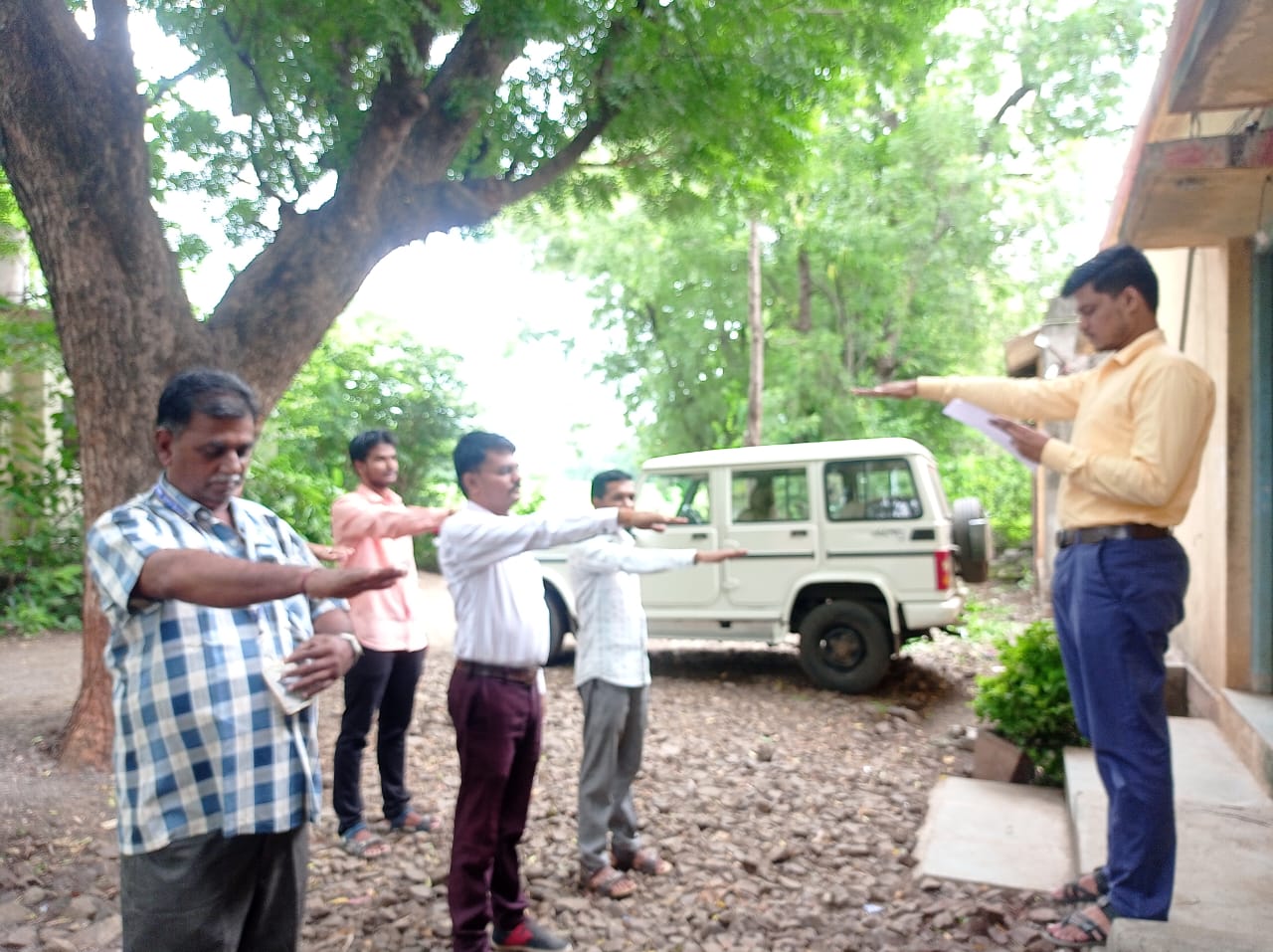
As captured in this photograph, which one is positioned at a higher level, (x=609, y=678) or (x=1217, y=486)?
(x=1217, y=486)

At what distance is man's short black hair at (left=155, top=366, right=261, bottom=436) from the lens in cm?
205

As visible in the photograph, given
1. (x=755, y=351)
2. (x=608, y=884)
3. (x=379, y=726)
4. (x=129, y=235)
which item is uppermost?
(x=755, y=351)

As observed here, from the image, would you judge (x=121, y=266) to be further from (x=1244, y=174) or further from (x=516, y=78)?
(x=1244, y=174)

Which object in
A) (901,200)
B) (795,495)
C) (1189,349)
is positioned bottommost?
(795,495)

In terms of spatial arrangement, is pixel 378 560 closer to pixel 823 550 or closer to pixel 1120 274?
pixel 1120 274

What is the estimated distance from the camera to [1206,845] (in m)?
3.44

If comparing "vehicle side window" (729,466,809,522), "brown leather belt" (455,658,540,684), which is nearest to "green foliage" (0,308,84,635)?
"vehicle side window" (729,466,809,522)

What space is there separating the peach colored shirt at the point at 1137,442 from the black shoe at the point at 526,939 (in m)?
2.20

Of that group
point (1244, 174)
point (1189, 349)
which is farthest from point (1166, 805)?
point (1189, 349)

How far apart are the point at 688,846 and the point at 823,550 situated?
389 centimetres

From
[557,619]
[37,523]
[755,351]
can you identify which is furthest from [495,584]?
[755,351]

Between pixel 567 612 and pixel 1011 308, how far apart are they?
1375cm

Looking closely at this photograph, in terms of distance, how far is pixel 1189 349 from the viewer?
583 centimetres

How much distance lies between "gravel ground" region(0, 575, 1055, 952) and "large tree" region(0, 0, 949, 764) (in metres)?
1.21
